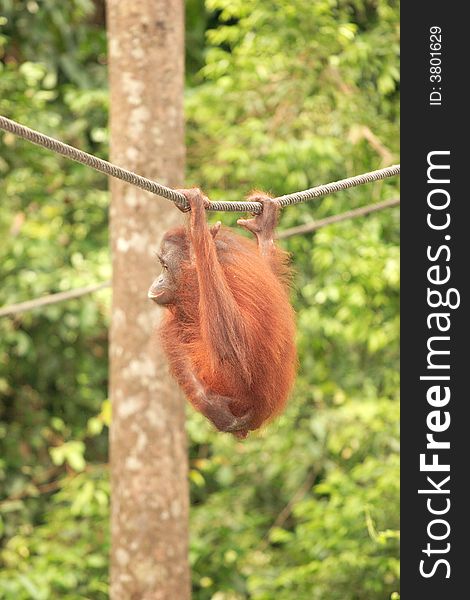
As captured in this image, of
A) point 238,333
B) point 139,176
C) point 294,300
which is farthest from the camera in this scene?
point 294,300

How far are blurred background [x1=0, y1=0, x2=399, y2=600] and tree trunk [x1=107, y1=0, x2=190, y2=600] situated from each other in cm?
→ 93

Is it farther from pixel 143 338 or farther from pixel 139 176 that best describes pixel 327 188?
pixel 143 338

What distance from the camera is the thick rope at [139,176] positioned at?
2.20 meters

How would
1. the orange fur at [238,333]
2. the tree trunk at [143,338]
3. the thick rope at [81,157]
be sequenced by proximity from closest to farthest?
the thick rope at [81,157] < the orange fur at [238,333] < the tree trunk at [143,338]

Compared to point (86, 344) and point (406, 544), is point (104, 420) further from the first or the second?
point (406, 544)

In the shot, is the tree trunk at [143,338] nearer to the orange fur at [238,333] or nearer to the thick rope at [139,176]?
the orange fur at [238,333]

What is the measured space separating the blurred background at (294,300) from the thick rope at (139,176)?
5.93 ft

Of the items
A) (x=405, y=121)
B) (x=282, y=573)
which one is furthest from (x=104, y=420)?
(x=405, y=121)

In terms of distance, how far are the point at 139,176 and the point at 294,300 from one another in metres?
2.54

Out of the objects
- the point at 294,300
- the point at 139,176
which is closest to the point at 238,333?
the point at 139,176

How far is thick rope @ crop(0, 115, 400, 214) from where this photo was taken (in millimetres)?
2203

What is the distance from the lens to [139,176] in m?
2.57

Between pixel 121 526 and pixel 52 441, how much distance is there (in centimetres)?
278

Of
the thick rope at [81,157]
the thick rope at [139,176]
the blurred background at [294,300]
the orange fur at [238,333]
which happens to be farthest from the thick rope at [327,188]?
the blurred background at [294,300]
